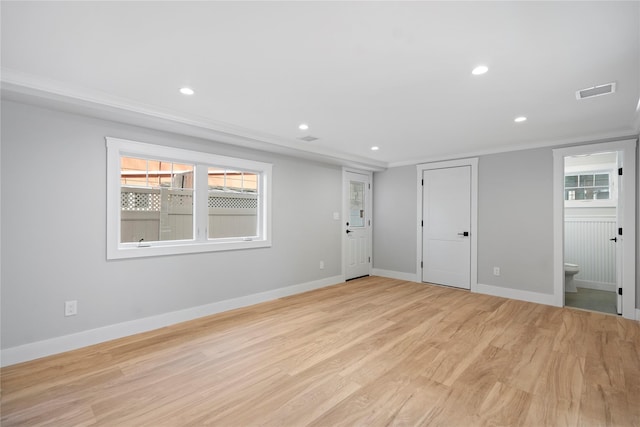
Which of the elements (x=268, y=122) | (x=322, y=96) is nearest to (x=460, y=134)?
(x=322, y=96)

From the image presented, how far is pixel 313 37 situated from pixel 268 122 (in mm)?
1749

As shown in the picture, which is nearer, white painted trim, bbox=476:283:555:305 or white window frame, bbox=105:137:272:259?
white window frame, bbox=105:137:272:259

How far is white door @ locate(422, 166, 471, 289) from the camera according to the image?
16.8 ft

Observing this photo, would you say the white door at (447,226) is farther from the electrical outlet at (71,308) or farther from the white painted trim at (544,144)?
the electrical outlet at (71,308)

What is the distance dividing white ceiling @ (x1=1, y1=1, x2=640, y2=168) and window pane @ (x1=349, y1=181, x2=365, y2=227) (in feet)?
8.43

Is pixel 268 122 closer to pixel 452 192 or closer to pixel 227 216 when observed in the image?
pixel 227 216

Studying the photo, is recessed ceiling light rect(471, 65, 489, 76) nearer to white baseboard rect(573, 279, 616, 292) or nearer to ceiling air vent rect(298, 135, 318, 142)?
ceiling air vent rect(298, 135, 318, 142)

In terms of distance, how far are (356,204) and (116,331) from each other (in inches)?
175

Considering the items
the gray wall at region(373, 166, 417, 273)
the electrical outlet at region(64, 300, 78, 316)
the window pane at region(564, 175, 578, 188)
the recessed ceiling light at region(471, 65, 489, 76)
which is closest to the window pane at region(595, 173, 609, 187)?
the window pane at region(564, 175, 578, 188)

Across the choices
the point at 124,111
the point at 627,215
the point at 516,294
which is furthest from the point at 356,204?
the point at 124,111

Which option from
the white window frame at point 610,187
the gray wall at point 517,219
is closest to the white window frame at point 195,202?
the gray wall at point 517,219

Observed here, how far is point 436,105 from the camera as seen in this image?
2912 millimetres

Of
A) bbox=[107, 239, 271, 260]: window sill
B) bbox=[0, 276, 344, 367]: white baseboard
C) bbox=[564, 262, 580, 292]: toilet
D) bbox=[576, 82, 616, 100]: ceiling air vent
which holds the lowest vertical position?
bbox=[0, 276, 344, 367]: white baseboard

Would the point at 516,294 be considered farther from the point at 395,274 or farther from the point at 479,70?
the point at 479,70
